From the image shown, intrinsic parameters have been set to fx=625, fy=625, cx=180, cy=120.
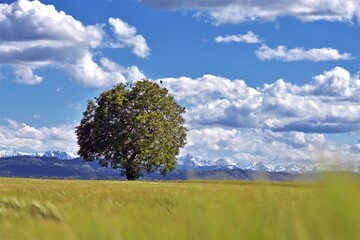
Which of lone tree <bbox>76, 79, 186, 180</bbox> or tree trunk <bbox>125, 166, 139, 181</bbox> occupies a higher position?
lone tree <bbox>76, 79, 186, 180</bbox>

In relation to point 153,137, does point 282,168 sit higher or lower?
lower

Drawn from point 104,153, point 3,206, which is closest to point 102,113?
point 104,153

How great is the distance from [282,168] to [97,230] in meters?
1.18

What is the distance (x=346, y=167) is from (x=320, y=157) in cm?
10

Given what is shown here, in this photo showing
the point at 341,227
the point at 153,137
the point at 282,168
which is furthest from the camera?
the point at 153,137

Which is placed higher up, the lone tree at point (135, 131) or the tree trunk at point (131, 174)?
the lone tree at point (135, 131)

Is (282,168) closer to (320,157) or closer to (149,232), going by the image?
(320,157)

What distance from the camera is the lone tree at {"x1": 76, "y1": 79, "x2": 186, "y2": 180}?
7431 centimetres

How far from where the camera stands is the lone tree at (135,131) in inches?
2926

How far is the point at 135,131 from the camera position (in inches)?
2953

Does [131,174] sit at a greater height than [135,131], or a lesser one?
lesser

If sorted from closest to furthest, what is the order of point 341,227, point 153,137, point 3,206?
point 341,227, point 3,206, point 153,137

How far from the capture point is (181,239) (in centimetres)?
217

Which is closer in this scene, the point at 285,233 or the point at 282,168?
the point at 285,233
